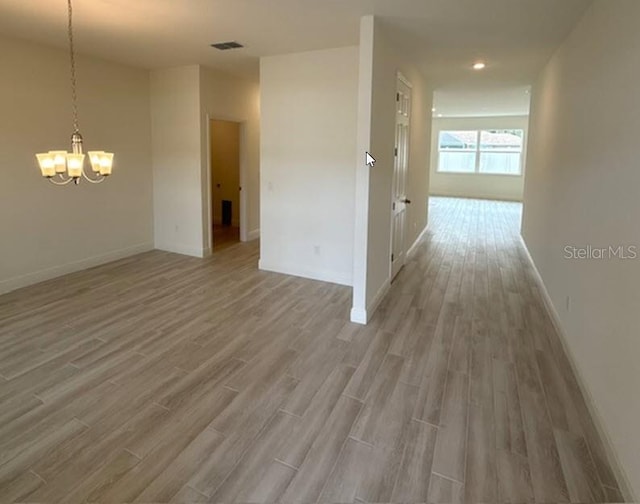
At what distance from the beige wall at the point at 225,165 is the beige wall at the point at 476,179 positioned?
26.6ft

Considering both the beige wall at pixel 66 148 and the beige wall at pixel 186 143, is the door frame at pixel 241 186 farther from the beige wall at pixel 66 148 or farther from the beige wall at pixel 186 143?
the beige wall at pixel 66 148

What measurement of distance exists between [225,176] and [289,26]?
492 cm

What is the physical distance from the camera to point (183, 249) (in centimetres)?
643

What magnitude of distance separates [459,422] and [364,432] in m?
0.60

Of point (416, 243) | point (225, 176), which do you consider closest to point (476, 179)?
point (416, 243)

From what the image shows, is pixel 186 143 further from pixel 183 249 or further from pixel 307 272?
pixel 307 272

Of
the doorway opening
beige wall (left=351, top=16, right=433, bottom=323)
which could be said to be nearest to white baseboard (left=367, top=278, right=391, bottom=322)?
beige wall (left=351, top=16, right=433, bottom=323)

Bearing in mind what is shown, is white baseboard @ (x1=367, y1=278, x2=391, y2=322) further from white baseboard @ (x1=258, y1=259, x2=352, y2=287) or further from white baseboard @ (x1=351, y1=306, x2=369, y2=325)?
white baseboard @ (x1=258, y1=259, x2=352, y2=287)

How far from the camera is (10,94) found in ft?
14.7

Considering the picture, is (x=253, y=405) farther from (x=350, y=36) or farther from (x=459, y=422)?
(x=350, y=36)

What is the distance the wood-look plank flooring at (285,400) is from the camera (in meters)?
2.05

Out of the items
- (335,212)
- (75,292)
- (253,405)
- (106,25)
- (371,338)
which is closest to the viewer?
(253,405)

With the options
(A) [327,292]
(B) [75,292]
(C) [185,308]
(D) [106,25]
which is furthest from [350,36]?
(B) [75,292]

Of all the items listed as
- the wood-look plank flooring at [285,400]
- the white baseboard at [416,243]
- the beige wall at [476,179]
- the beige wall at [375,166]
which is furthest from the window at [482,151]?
the wood-look plank flooring at [285,400]
